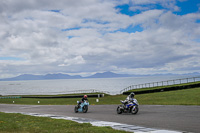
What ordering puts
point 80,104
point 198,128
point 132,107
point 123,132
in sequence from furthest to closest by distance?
point 80,104 → point 132,107 → point 198,128 → point 123,132

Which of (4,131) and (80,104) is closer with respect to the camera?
(4,131)

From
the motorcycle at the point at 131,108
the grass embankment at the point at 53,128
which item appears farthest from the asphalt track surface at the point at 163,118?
the grass embankment at the point at 53,128

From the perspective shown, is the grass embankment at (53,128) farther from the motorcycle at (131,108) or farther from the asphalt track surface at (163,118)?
the motorcycle at (131,108)

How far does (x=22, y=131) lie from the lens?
11.0 metres

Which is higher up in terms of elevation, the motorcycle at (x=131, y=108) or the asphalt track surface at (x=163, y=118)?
the motorcycle at (x=131, y=108)

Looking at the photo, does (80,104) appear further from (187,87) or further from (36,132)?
(187,87)

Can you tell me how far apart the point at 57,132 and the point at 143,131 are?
11.9 ft

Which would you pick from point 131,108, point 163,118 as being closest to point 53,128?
point 163,118

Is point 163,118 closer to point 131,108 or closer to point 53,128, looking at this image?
point 131,108

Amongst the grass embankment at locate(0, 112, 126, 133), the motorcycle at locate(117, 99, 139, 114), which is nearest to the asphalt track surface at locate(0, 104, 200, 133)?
the motorcycle at locate(117, 99, 139, 114)

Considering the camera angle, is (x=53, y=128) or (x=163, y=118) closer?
(x=53, y=128)

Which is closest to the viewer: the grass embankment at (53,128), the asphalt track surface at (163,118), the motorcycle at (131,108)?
the grass embankment at (53,128)

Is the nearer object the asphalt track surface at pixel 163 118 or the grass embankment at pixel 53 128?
the grass embankment at pixel 53 128

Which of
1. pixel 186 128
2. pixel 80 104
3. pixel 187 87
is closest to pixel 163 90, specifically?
pixel 187 87
